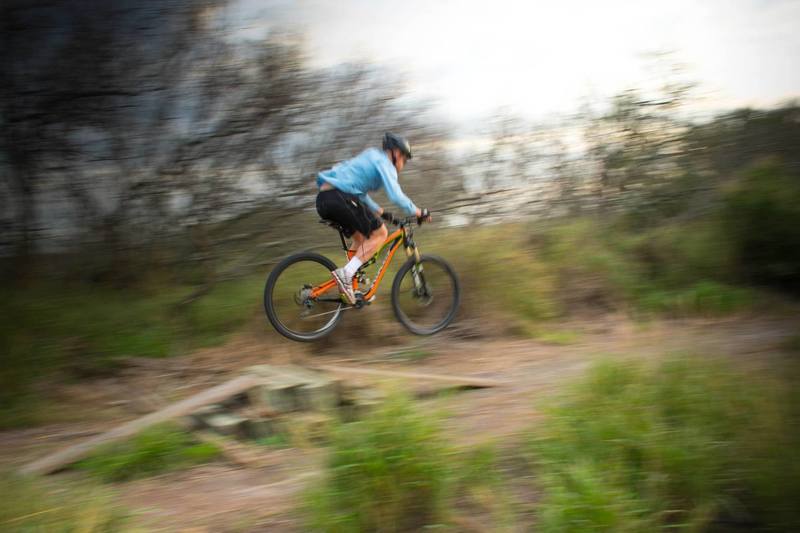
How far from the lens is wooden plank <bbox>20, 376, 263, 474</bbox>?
420 centimetres

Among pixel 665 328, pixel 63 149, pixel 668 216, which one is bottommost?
pixel 665 328

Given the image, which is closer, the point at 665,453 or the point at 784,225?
the point at 665,453

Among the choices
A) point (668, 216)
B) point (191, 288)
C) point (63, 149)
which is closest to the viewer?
point (63, 149)

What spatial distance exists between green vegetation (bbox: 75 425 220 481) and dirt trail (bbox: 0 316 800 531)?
137 mm

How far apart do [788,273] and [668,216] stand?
1.76 meters

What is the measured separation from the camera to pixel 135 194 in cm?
717

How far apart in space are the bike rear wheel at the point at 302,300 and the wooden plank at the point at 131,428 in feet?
3.70

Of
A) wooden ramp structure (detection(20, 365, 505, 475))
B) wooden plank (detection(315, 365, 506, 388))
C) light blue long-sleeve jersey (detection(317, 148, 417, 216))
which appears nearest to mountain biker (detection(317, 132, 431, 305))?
light blue long-sleeve jersey (detection(317, 148, 417, 216))

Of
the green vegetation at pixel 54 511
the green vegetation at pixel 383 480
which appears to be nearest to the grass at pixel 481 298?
the green vegetation at pixel 54 511

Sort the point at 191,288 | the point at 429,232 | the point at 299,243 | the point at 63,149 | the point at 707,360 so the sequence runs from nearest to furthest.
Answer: the point at 707,360 → the point at 63,149 → the point at 191,288 → the point at 299,243 → the point at 429,232

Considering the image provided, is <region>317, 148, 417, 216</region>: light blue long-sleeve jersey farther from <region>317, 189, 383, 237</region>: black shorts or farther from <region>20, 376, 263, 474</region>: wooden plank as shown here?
<region>20, 376, 263, 474</region>: wooden plank

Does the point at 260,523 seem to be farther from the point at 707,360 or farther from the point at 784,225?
the point at 784,225

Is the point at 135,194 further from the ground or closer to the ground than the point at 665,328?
further from the ground

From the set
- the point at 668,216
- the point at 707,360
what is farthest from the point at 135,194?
the point at 668,216
